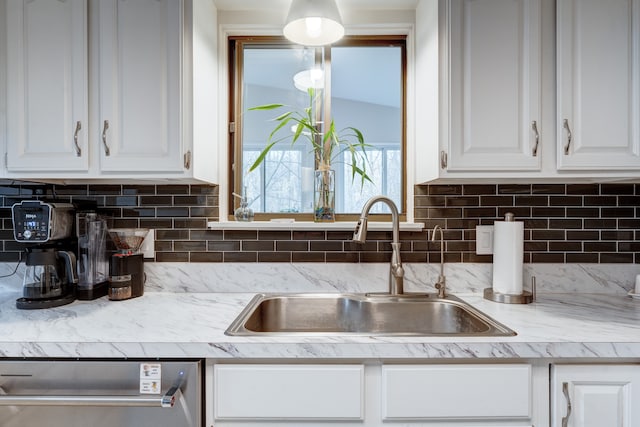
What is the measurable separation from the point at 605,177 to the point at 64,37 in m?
2.06

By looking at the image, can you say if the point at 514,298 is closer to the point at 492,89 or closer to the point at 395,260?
the point at 395,260

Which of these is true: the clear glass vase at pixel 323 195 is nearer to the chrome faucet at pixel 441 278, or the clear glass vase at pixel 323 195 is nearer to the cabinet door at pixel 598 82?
the chrome faucet at pixel 441 278

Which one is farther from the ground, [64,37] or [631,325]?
[64,37]

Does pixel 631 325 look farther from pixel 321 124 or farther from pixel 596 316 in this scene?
pixel 321 124

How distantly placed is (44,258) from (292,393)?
1044 millimetres

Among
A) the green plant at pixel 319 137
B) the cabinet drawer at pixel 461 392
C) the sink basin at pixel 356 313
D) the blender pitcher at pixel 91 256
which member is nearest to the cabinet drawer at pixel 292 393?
the cabinet drawer at pixel 461 392

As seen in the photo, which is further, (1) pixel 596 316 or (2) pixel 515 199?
(2) pixel 515 199

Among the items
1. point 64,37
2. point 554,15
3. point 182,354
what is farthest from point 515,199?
point 64,37

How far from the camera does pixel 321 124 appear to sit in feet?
5.51

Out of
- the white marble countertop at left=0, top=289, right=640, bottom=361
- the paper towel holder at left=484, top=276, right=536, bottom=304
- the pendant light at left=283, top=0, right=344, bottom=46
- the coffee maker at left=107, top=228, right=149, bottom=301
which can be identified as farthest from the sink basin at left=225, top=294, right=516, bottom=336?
the pendant light at left=283, top=0, right=344, bottom=46

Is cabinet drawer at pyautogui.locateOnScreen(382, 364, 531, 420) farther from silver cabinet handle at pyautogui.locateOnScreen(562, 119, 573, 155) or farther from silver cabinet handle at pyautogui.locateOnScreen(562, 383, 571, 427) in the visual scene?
silver cabinet handle at pyautogui.locateOnScreen(562, 119, 573, 155)

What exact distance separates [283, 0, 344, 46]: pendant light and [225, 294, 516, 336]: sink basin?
43.0 inches

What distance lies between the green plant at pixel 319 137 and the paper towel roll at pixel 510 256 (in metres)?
0.61

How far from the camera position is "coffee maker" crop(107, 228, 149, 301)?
1364 millimetres
